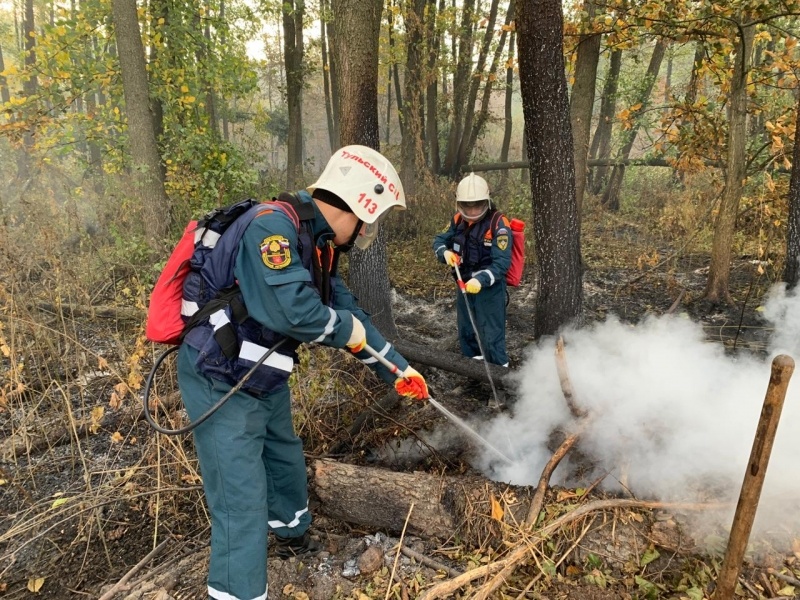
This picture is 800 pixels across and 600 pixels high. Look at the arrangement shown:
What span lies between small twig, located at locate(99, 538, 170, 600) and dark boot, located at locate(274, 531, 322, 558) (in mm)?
716

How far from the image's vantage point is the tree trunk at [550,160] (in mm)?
3199

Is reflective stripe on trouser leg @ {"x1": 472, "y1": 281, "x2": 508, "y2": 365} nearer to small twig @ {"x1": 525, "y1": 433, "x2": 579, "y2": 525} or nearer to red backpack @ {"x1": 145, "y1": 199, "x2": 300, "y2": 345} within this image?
small twig @ {"x1": 525, "y1": 433, "x2": 579, "y2": 525}

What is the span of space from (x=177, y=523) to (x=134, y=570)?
1.34 feet

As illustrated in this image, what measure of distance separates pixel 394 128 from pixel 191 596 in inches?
1085

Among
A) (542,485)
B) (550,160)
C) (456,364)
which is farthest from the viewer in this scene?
(456,364)

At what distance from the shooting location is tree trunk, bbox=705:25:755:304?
17.4ft

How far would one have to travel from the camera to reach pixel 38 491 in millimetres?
3314

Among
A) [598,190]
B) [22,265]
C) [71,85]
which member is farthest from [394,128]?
[22,265]

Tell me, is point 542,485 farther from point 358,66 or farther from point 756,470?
point 358,66

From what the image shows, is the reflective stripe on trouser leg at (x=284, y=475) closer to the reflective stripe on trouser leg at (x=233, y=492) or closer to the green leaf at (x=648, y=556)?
the reflective stripe on trouser leg at (x=233, y=492)

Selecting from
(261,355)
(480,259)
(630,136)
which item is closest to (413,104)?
(480,259)

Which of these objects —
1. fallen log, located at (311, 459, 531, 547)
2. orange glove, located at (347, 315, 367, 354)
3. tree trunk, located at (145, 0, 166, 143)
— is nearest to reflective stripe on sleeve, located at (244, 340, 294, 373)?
orange glove, located at (347, 315, 367, 354)

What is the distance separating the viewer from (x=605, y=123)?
46.2 ft

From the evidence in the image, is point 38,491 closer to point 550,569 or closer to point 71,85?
point 550,569
